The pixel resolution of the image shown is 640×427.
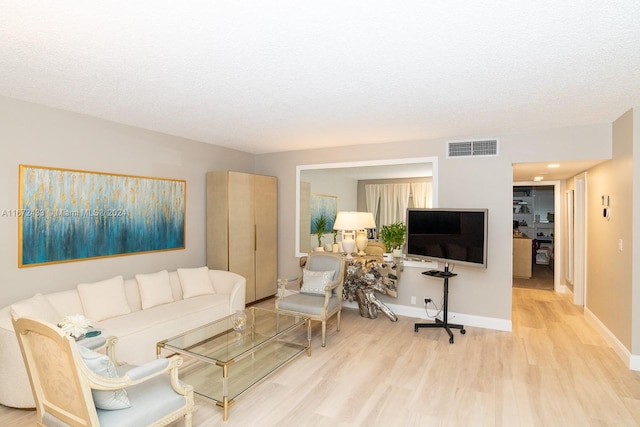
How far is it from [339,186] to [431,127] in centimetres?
291

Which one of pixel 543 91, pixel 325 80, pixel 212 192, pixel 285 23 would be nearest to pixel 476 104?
pixel 543 91

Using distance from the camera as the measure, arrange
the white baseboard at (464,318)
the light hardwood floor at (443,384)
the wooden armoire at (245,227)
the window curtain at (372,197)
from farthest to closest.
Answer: the window curtain at (372,197), the wooden armoire at (245,227), the white baseboard at (464,318), the light hardwood floor at (443,384)

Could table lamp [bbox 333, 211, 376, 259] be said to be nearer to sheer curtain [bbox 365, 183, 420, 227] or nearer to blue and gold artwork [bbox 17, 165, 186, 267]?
sheer curtain [bbox 365, 183, 420, 227]

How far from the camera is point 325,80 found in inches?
107

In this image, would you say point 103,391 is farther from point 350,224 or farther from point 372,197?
point 372,197

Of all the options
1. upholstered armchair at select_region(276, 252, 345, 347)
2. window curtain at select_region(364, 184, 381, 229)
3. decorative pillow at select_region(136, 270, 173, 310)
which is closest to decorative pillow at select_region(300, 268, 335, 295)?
upholstered armchair at select_region(276, 252, 345, 347)

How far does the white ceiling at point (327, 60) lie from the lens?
5.90ft

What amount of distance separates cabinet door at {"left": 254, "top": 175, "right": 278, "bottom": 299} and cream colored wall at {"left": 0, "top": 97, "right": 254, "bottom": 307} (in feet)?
2.68

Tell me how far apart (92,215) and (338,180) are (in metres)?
4.18

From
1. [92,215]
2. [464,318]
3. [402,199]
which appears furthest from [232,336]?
[402,199]

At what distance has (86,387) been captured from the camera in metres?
1.71

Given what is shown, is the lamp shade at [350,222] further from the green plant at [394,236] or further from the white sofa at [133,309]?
the white sofa at [133,309]

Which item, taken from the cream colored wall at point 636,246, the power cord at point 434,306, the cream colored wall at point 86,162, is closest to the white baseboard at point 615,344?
the cream colored wall at point 636,246

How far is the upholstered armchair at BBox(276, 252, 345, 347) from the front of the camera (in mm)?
3959
